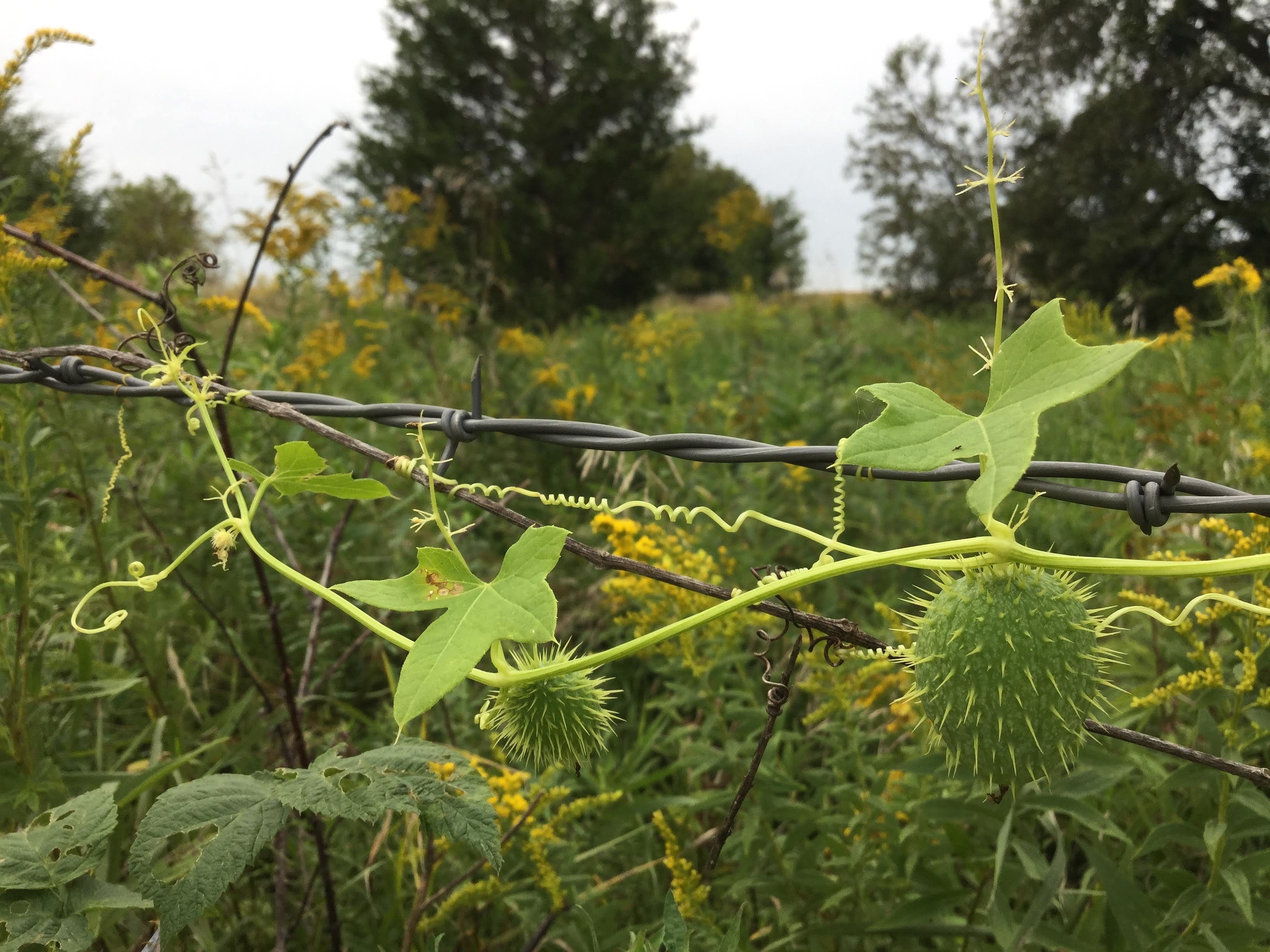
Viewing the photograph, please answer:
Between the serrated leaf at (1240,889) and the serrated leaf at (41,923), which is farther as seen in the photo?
the serrated leaf at (1240,889)

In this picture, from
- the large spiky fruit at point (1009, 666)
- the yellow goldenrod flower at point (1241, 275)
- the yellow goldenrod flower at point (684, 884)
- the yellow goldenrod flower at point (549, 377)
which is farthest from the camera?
the yellow goldenrod flower at point (549, 377)

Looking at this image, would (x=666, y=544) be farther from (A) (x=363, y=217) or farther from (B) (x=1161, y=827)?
(A) (x=363, y=217)

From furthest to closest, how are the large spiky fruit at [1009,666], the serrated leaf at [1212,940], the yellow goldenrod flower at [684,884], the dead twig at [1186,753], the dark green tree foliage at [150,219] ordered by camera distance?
the dark green tree foliage at [150,219] < the yellow goldenrod flower at [684,884] < the serrated leaf at [1212,940] < the dead twig at [1186,753] < the large spiky fruit at [1009,666]

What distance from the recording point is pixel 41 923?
93 cm

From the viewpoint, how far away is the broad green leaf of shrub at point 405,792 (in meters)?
0.96

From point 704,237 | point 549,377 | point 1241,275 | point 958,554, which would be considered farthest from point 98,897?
point 704,237

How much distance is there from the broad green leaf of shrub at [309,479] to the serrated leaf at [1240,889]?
1.29 m

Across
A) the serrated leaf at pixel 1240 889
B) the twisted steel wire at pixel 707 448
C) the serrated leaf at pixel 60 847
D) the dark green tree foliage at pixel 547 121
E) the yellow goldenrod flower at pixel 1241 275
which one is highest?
the dark green tree foliage at pixel 547 121

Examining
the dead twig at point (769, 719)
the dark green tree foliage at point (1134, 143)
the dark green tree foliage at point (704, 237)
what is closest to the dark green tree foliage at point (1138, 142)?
the dark green tree foliage at point (1134, 143)

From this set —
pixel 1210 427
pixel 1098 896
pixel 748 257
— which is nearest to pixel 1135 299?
pixel 748 257

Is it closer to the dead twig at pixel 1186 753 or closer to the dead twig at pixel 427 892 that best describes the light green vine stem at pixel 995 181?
the dead twig at pixel 1186 753

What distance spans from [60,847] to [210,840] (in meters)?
0.17

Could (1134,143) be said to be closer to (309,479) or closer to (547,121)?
(547,121)

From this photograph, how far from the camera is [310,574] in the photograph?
246cm
